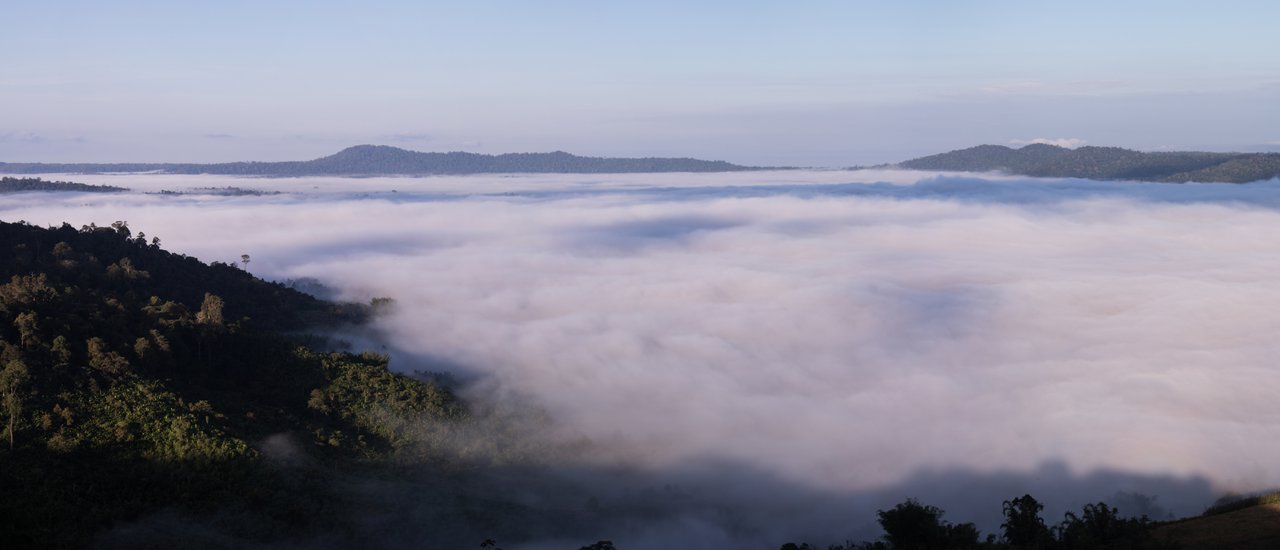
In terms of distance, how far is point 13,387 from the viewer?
3959 centimetres

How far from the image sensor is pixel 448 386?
2425 inches

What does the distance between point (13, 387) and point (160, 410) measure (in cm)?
513

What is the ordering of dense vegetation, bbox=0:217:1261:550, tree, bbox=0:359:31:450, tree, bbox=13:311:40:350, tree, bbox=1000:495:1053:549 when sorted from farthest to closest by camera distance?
tree, bbox=13:311:40:350 → tree, bbox=0:359:31:450 → tree, bbox=1000:495:1053:549 → dense vegetation, bbox=0:217:1261:550

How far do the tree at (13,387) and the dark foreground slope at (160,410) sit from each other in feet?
0.17

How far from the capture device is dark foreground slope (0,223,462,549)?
1379 inches

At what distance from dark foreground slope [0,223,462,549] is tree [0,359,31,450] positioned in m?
0.05

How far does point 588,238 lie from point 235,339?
12212cm

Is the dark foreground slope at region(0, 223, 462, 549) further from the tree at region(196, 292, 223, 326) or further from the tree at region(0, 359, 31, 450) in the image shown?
the tree at region(196, 292, 223, 326)

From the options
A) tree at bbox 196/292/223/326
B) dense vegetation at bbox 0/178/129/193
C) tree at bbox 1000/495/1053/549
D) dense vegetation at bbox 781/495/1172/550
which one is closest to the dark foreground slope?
tree at bbox 196/292/223/326

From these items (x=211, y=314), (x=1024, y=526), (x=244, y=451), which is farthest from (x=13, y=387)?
(x=1024, y=526)

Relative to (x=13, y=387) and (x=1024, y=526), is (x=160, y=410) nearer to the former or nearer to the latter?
(x=13, y=387)

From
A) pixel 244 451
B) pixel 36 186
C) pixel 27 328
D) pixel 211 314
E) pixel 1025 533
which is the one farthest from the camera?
pixel 36 186

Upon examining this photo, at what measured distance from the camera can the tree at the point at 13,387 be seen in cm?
3791

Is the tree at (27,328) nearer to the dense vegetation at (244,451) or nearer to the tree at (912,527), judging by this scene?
the dense vegetation at (244,451)
